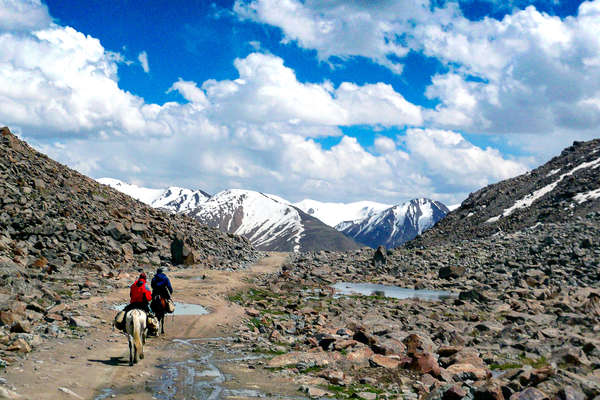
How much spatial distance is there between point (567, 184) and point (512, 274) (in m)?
46.6

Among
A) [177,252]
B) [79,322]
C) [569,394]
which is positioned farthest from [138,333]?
[177,252]

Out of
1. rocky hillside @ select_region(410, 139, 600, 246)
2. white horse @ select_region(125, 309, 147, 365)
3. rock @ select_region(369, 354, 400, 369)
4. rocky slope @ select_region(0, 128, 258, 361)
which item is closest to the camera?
white horse @ select_region(125, 309, 147, 365)

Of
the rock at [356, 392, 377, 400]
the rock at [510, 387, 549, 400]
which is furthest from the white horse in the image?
the rock at [510, 387, 549, 400]

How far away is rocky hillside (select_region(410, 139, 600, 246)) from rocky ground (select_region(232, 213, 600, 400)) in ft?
55.4

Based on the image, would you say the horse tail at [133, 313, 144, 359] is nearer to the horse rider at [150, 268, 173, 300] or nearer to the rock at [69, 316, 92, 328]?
the horse rider at [150, 268, 173, 300]

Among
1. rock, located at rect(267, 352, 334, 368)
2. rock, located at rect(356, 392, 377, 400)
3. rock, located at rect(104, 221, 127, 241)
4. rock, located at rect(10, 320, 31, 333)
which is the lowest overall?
rock, located at rect(356, 392, 377, 400)

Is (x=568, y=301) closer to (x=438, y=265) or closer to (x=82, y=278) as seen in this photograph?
(x=438, y=265)

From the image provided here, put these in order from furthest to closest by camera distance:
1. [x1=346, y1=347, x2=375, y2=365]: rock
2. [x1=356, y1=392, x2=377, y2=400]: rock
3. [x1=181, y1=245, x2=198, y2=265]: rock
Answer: [x1=181, y1=245, x2=198, y2=265]: rock → [x1=346, y1=347, x2=375, y2=365]: rock → [x1=356, y1=392, x2=377, y2=400]: rock

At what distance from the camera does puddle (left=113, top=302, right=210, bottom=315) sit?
27.2m

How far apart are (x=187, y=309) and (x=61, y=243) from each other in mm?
18443

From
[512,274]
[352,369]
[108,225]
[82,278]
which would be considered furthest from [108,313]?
[512,274]

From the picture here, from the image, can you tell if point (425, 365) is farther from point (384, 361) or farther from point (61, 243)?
point (61, 243)

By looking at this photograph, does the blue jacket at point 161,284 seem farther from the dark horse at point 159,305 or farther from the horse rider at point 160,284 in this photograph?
the dark horse at point 159,305

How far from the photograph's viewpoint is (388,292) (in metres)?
49.8
